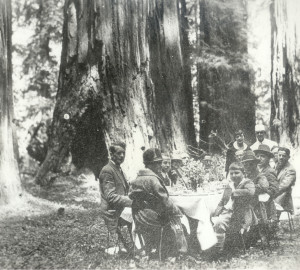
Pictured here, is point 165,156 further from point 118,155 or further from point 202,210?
point 202,210

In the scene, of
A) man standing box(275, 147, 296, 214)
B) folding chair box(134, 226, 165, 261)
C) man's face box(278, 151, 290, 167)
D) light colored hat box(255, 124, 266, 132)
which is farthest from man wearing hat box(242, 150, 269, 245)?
folding chair box(134, 226, 165, 261)

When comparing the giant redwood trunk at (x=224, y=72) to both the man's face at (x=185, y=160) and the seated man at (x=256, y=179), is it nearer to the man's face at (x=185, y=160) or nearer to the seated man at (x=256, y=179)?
the man's face at (x=185, y=160)

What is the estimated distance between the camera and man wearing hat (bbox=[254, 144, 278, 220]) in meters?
4.84

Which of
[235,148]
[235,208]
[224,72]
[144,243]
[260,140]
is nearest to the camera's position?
[144,243]

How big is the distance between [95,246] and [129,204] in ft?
2.02

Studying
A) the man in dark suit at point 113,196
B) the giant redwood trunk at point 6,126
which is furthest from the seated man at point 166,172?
the giant redwood trunk at point 6,126

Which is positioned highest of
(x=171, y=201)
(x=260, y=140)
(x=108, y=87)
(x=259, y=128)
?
(x=108, y=87)

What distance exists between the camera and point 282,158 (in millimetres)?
5004

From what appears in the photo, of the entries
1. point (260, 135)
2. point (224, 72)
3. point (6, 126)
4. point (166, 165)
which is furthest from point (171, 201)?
point (224, 72)

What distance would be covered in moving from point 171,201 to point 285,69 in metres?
2.46

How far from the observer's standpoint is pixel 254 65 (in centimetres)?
571

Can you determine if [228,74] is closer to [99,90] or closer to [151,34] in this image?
[151,34]

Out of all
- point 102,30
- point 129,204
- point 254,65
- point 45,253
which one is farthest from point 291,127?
point 45,253

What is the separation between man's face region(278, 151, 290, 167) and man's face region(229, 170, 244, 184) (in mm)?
576
